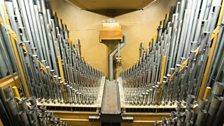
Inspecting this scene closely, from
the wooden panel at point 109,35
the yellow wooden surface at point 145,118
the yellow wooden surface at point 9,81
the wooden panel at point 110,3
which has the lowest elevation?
the yellow wooden surface at point 145,118

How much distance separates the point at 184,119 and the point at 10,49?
220 centimetres

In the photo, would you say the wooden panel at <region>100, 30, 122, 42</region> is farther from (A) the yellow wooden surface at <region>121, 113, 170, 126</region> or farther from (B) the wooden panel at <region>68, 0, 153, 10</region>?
(A) the yellow wooden surface at <region>121, 113, 170, 126</region>

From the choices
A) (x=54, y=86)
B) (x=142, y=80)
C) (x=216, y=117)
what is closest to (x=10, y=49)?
(x=54, y=86)

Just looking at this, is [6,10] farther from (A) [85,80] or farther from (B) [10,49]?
(A) [85,80]

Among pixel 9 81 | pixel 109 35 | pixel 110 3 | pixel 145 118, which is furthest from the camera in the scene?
pixel 109 35

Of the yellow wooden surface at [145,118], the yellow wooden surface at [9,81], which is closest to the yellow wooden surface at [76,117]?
the yellow wooden surface at [145,118]

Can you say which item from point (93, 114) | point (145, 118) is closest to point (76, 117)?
point (93, 114)

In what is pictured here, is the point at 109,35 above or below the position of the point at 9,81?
above

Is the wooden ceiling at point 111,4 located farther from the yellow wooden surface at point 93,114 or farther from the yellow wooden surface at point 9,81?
the yellow wooden surface at point 93,114

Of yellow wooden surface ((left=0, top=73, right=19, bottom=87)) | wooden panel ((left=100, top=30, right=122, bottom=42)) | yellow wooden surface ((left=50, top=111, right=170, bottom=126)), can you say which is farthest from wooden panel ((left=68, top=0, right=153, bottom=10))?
yellow wooden surface ((left=50, top=111, right=170, bottom=126))

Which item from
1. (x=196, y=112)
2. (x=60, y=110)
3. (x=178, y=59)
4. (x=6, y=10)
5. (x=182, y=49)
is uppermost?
(x=6, y=10)

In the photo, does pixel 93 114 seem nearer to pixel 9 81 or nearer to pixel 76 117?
pixel 76 117

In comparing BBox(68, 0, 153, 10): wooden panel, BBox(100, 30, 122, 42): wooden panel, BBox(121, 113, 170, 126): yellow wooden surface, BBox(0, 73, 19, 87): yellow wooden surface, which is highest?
BBox(68, 0, 153, 10): wooden panel

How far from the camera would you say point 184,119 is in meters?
1.39
